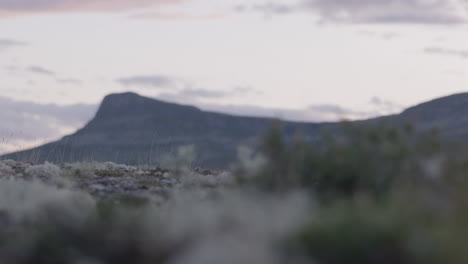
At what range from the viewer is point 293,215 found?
6035 mm

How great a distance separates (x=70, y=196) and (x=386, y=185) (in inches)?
186

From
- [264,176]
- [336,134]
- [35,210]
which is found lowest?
[35,210]

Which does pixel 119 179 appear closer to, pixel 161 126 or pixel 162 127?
pixel 162 127

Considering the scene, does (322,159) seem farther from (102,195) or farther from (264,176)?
(102,195)

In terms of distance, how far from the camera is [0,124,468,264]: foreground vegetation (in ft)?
18.0

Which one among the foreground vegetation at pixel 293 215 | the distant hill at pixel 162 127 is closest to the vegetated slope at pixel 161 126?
the distant hill at pixel 162 127

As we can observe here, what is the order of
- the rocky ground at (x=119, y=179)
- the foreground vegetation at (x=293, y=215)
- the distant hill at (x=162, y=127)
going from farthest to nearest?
the distant hill at (x=162, y=127) < the rocky ground at (x=119, y=179) < the foreground vegetation at (x=293, y=215)

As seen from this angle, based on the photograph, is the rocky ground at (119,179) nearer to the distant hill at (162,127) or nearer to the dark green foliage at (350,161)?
the dark green foliage at (350,161)

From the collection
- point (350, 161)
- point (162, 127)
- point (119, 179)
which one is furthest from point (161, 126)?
point (350, 161)

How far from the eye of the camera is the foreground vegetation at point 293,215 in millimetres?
5480

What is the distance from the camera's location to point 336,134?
9.48m

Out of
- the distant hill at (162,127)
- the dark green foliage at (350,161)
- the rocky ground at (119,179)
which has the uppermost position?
the distant hill at (162,127)

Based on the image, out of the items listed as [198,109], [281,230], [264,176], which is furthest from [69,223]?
[198,109]

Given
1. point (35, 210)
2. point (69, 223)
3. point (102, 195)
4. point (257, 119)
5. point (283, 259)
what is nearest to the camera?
point (283, 259)
